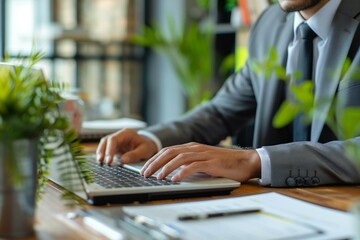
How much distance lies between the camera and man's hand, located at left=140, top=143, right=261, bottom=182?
4.09 ft

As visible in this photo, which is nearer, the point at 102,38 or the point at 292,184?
the point at 292,184

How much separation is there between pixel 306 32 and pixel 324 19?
8 centimetres

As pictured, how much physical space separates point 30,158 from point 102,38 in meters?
4.20

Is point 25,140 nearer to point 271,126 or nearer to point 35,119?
point 35,119

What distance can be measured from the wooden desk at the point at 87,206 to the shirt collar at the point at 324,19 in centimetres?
62

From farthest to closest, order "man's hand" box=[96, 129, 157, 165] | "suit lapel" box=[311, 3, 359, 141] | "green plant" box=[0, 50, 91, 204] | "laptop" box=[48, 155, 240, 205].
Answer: "suit lapel" box=[311, 3, 359, 141]
"man's hand" box=[96, 129, 157, 165]
"laptop" box=[48, 155, 240, 205]
"green plant" box=[0, 50, 91, 204]

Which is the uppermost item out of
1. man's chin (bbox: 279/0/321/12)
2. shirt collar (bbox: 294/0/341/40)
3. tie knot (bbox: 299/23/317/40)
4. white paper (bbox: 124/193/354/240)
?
man's chin (bbox: 279/0/321/12)

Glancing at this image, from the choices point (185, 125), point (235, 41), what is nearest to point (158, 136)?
point (185, 125)

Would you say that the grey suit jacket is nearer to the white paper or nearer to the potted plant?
the white paper

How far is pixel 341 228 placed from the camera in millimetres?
900

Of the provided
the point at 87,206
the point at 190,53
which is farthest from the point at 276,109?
the point at 190,53

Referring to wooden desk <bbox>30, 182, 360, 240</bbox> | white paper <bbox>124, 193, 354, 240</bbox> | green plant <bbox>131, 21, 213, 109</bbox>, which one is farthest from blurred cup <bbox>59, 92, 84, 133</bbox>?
green plant <bbox>131, 21, 213, 109</bbox>

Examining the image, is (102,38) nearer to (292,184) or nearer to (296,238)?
(292,184)

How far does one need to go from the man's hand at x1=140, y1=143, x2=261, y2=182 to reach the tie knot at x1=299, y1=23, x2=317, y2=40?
0.64m
